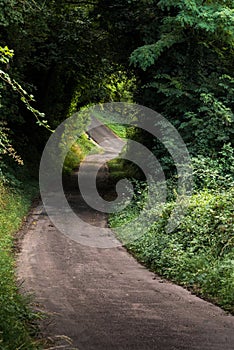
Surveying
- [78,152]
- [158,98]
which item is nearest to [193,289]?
[158,98]

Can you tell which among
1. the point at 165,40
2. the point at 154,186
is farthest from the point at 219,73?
the point at 154,186

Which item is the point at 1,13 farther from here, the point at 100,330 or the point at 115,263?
the point at 100,330

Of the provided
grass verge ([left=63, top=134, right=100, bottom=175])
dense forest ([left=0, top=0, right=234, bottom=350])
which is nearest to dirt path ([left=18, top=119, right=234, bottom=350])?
dense forest ([left=0, top=0, right=234, bottom=350])

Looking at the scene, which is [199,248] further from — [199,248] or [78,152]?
[78,152]

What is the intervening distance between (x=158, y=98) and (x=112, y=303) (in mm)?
10149

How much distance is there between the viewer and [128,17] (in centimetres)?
1758

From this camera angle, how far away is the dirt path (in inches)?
241

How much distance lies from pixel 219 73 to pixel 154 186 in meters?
4.25

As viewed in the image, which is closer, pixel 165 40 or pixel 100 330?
pixel 100 330

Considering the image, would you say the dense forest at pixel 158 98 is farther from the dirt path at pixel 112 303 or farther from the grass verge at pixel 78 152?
the grass verge at pixel 78 152

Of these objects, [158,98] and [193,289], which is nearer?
[193,289]

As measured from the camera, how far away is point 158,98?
16.6 metres

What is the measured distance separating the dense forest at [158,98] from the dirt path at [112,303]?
439mm

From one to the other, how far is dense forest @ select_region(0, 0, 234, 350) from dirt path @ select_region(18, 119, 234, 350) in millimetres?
439
